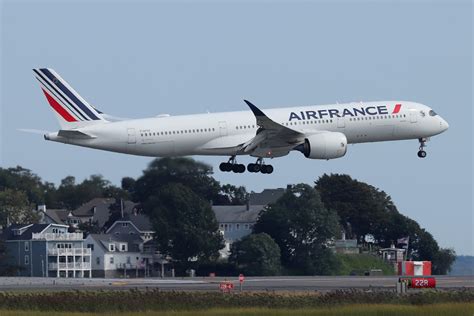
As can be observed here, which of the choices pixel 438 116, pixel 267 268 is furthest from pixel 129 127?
pixel 267 268

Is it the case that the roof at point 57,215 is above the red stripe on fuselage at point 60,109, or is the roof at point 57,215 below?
below

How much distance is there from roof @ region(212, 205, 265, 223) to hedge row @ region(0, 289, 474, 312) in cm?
9641

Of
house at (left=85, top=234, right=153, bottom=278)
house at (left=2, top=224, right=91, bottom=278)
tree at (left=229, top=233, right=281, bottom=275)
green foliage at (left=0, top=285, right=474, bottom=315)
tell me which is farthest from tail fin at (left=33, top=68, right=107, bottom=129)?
house at (left=85, top=234, right=153, bottom=278)

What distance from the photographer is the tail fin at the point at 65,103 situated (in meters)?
96.6

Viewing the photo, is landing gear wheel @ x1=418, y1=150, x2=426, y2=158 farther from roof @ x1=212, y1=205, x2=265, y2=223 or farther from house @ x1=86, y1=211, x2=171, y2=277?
roof @ x1=212, y1=205, x2=265, y2=223

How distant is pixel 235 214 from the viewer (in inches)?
6909

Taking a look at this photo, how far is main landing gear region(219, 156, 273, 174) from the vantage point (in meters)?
99.1

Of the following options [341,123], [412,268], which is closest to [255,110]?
[341,123]

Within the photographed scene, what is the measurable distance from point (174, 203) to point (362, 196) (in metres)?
37.9

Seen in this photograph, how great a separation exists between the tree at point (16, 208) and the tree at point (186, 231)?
33361 mm

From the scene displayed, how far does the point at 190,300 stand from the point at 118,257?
9015 centimetres

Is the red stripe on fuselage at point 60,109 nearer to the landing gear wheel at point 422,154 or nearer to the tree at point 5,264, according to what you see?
the landing gear wheel at point 422,154

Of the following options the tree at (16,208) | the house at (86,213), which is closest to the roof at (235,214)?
the house at (86,213)

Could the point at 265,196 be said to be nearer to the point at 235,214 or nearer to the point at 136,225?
the point at 235,214
